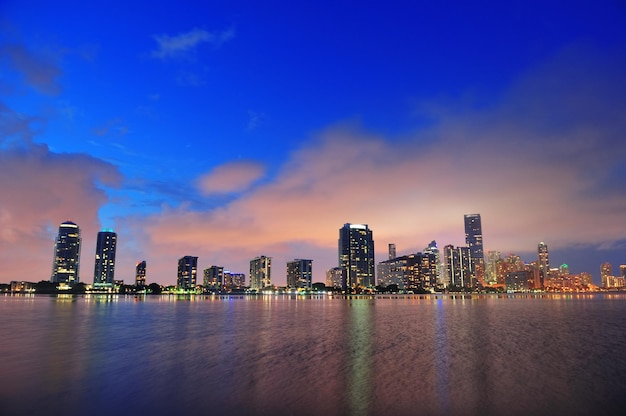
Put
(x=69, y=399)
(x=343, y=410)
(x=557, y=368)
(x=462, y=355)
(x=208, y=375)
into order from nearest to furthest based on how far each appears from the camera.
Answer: (x=343, y=410) < (x=69, y=399) < (x=208, y=375) < (x=557, y=368) < (x=462, y=355)

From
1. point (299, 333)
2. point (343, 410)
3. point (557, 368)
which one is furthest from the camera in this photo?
point (299, 333)

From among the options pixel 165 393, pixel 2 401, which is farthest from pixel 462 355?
pixel 2 401

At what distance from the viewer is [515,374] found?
28312 mm

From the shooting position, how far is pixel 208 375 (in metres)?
27.7

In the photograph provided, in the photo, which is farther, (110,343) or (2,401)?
(110,343)

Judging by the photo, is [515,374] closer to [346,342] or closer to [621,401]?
[621,401]

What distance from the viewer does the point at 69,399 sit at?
70.4ft

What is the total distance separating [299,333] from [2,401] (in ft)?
122

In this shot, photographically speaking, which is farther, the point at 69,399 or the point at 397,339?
the point at 397,339

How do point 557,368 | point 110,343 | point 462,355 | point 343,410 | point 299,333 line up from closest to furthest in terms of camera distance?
point 343,410, point 557,368, point 462,355, point 110,343, point 299,333

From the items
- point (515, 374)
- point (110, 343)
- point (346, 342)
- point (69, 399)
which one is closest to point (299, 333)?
point (346, 342)

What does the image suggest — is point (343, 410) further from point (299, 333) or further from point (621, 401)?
point (299, 333)

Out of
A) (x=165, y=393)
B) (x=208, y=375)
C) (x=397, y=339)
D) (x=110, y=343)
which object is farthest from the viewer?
(x=397, y=339)

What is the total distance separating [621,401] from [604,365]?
13.3 meters
